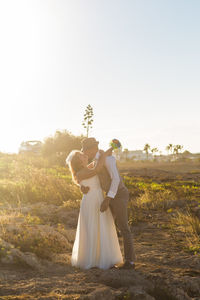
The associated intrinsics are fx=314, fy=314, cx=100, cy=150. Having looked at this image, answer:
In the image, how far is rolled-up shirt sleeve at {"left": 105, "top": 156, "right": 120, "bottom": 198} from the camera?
4.68m

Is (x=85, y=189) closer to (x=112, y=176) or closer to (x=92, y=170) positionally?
(x=92, y=170)

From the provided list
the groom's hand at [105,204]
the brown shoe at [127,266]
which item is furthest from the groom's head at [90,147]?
the brown shoe at [127,266]

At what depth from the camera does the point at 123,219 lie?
189 inches

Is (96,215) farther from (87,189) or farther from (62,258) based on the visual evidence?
(62,258)

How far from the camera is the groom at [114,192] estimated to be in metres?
4.72

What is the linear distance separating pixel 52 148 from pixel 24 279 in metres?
35.4

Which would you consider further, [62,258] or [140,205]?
[140,205]

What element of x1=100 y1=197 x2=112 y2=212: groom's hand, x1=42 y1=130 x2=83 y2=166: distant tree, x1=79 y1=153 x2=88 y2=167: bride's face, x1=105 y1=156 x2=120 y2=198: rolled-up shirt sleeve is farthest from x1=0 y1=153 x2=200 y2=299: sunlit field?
x1=42 y1=130 x2=83 y2=166: distant tree

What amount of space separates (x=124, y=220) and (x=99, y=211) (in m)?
0.43

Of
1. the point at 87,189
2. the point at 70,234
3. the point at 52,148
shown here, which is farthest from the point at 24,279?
the point at 52,148

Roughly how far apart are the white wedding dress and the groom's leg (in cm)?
20

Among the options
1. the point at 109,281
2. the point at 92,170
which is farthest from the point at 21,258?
the point at 92,170

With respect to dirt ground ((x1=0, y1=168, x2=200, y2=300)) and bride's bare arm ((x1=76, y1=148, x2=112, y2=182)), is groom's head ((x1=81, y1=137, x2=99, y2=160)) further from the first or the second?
dirt ground ((x1=0, y1=168, x2=200, y2=300))

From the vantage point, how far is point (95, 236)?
4918mm
